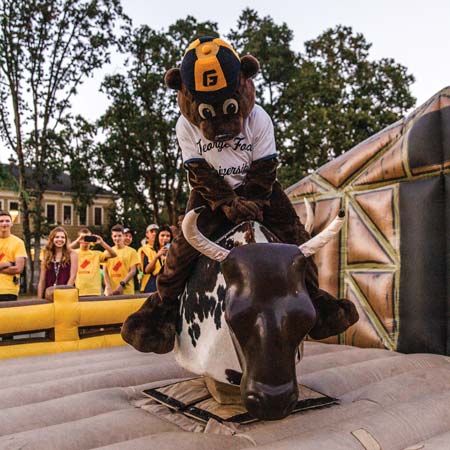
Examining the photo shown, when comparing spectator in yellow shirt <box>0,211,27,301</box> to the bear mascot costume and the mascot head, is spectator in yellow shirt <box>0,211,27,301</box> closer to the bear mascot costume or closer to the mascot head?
the bear mascot costume

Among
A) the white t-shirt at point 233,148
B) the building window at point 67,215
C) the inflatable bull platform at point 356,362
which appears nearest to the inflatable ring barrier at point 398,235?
the inflatable bull platform at point 356,362

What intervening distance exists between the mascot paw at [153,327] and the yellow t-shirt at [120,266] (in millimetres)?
3594

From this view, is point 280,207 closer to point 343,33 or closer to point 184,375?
point 184,375

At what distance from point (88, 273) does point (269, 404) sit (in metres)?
4.54

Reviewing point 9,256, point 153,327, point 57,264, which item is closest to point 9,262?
point 9,256

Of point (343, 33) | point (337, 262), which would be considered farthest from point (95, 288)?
point (343, 33)

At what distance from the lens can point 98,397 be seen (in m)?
2.52

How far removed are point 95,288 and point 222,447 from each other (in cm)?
422

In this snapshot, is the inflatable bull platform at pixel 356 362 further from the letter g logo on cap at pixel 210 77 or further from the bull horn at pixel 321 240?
the letter g logo on cap at pixel 210 77

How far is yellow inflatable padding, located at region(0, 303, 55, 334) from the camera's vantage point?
143 inches

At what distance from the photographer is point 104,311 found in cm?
410

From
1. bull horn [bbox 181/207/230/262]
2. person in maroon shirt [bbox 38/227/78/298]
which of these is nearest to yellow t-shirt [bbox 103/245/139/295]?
person in maroon shirt [bbox 38/227/78/298]

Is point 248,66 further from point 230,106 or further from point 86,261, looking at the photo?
point 86,261

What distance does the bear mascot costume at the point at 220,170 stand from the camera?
2.29m
